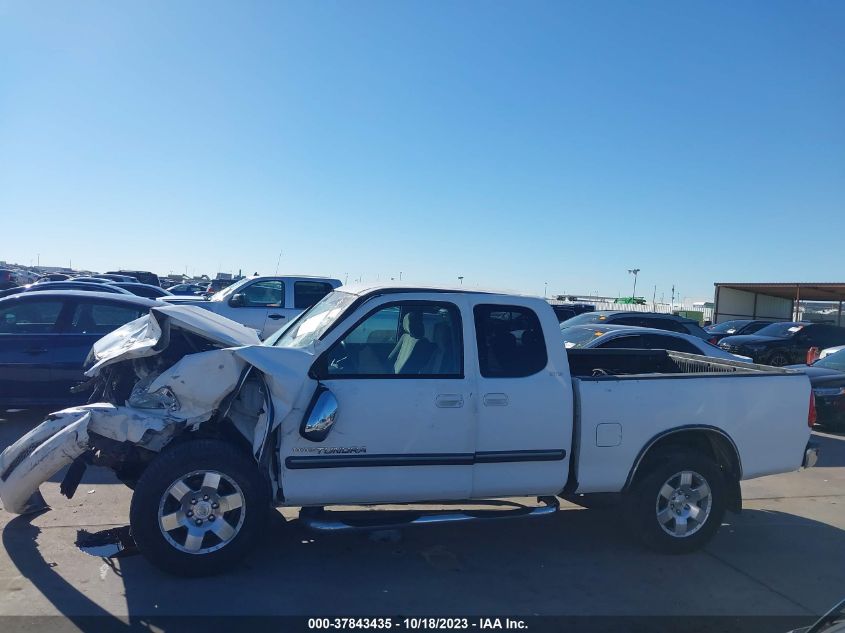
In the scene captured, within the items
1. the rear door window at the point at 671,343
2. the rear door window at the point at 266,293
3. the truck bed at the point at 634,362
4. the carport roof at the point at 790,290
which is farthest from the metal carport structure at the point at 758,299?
the truck bed at the point at 634,362

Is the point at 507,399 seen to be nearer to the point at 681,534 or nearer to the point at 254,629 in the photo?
the point at 681,534

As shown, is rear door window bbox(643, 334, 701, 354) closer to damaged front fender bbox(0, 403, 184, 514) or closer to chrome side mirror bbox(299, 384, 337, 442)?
chrome side mirror bbox(299, 384, 337, 442)

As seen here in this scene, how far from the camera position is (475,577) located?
483cm

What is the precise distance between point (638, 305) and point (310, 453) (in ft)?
113

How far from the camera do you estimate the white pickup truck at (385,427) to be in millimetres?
4590

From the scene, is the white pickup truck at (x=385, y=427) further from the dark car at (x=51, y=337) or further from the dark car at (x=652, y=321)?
the dark car at (x=652, y=321)

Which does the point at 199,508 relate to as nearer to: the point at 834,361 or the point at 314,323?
the point at 314,323

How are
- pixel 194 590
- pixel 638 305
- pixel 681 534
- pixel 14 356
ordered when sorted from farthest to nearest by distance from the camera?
pixel 638 305
pixel 14 356
pixel 681 534
pixel 194 590

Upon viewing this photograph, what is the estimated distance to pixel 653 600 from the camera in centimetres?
459

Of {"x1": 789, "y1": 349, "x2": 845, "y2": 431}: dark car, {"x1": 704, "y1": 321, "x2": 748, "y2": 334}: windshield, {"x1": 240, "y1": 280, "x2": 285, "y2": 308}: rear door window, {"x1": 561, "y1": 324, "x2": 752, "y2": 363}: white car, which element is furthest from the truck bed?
{"x1": 704, "y1": 321, "x2": 748, "y2": 334}: windshield

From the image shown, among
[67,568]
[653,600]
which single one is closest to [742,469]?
[653,600]

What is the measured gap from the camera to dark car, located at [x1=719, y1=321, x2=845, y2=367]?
770 inches

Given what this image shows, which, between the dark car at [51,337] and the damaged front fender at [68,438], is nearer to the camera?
the damaged front fender at [68,438]

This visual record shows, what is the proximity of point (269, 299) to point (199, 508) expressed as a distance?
9.54 meters
